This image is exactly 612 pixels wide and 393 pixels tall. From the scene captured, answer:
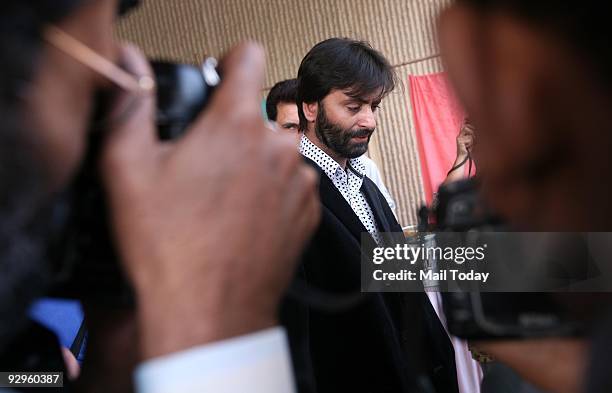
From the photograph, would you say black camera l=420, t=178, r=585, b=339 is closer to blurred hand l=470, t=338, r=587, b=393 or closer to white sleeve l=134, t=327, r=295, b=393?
blurred hand l=470, t=338, r=587, b=393

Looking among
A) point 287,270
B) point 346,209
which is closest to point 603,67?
point 287,270

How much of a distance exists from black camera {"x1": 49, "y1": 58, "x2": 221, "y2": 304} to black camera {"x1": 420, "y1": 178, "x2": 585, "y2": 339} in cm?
34

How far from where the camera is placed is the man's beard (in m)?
2.64

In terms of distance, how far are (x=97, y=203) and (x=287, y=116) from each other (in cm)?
296

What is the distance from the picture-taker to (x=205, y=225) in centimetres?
78

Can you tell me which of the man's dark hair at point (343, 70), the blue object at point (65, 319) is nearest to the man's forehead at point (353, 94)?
the man's dark hair at point (343, 70)

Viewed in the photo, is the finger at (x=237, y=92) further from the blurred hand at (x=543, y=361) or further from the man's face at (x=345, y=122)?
the man's face at (x=345, y=122)

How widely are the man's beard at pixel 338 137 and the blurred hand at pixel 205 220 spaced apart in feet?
5.89

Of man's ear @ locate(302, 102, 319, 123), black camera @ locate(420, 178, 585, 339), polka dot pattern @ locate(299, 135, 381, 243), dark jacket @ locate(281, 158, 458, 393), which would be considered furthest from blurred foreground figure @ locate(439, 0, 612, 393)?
man's ear @ locate(302, 102, 319, 123)

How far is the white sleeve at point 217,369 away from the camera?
751mm

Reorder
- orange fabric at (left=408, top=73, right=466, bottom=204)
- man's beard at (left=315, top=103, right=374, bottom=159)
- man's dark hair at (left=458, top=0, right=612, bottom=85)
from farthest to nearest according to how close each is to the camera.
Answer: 1. orange fabric at (left=408, top=73, right=466, bottom=204)
2. man's beard at (left=315, top=103, right=374, bottom=159)
3. man's dark hair at (left=458, top=0, right=612, bottom=85)

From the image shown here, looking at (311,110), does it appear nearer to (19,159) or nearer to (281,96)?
(281,96)

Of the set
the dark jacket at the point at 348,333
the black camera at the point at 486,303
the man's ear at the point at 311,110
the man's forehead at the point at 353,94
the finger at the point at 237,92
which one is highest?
the finger at the point at 237,92

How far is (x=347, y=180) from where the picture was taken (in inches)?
99.9
